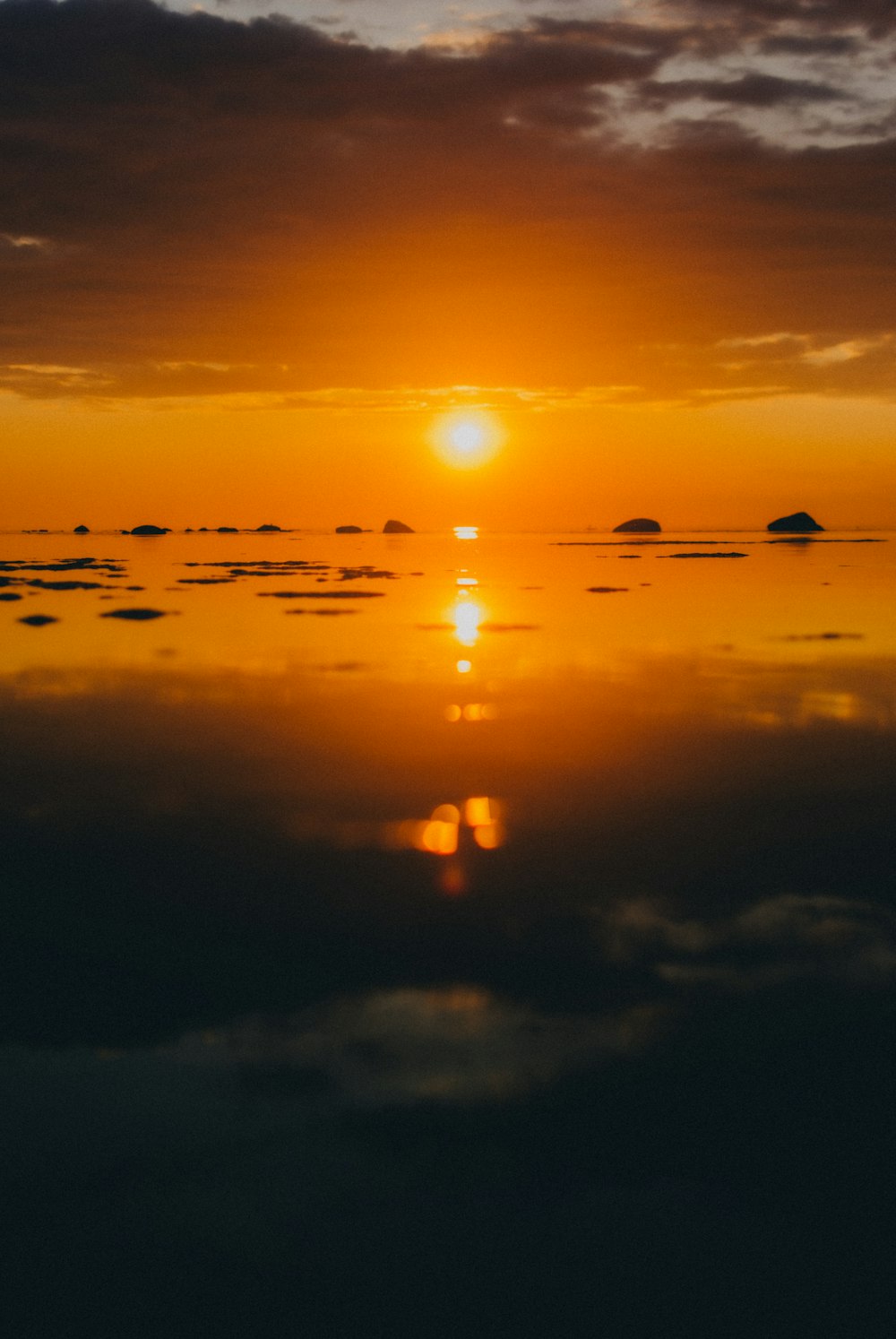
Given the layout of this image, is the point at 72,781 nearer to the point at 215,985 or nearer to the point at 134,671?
the point at 215,985

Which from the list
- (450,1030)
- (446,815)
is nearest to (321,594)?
(446,815)

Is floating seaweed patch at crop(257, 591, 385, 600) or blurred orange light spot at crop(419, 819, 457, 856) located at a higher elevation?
floating seaweed patch at crop(257, 591, 385, 600)

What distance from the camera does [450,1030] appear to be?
810 cm

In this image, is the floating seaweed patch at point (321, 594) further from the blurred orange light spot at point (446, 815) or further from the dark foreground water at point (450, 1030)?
the blurred orange light spot at point (446, 815)

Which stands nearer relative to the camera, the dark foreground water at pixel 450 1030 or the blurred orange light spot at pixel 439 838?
the dark foreground water at pixel 450 1030

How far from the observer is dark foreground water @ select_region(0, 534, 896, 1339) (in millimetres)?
5766

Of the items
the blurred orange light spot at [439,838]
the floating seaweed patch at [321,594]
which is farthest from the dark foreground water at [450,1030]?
the floating seaweed patch at [321,594]

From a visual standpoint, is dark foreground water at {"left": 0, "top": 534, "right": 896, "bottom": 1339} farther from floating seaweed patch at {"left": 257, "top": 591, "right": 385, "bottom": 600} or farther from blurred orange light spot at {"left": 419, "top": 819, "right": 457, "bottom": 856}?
floating seaweed patch at {"left": 257, "top": 591, "right": 385, "bottom": 600}

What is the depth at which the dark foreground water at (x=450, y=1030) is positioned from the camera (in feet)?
18.9

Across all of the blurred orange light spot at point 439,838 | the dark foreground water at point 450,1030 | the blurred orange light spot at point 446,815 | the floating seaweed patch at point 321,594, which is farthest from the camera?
the floating seaweed patch at point 321,594

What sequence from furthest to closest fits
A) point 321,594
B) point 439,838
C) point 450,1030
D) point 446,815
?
point 321,594 < point 446,815 < point 439,838 < point 450,1030

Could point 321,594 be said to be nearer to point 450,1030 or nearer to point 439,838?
point 439,838

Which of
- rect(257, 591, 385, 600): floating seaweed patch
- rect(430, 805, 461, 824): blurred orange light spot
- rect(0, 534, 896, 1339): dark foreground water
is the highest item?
rect(257, 591, 385, 600): floating seaweed patch

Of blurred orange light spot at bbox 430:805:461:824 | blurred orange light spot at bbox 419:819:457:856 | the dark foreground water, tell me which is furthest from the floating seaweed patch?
blurred orange light spot at bbox 419:819:457:856
